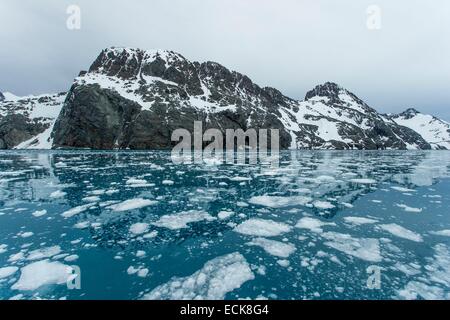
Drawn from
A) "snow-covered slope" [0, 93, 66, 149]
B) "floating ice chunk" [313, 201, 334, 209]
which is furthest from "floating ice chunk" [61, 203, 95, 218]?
"snow-covered slope" [0, 93, 66, 149]

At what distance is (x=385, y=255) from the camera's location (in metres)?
6.17

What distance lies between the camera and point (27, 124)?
120812 mm

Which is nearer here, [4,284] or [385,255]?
[4,284]

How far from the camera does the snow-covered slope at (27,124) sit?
111 metres

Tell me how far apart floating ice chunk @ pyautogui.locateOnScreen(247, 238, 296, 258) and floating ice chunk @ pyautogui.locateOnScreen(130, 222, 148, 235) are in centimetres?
320

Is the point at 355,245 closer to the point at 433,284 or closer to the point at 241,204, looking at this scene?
the point at 433,284

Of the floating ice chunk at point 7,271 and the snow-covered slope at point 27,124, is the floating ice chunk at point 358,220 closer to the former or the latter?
the floating ice chunk at point 7,271

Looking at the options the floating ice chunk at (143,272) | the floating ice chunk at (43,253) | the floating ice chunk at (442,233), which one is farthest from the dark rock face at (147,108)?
the floating ice chunk at (442,233)

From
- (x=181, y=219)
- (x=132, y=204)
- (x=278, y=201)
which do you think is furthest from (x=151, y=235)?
(x=278, y=201)

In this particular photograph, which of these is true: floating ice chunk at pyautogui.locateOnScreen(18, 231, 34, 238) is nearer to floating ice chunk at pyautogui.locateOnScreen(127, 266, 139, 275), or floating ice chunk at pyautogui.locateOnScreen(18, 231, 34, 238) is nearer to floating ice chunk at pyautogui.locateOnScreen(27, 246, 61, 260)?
floating ice chunk at pyautogui.locateOnScreen(27, 246, 61, 260)

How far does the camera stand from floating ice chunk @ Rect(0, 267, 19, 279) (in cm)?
523
